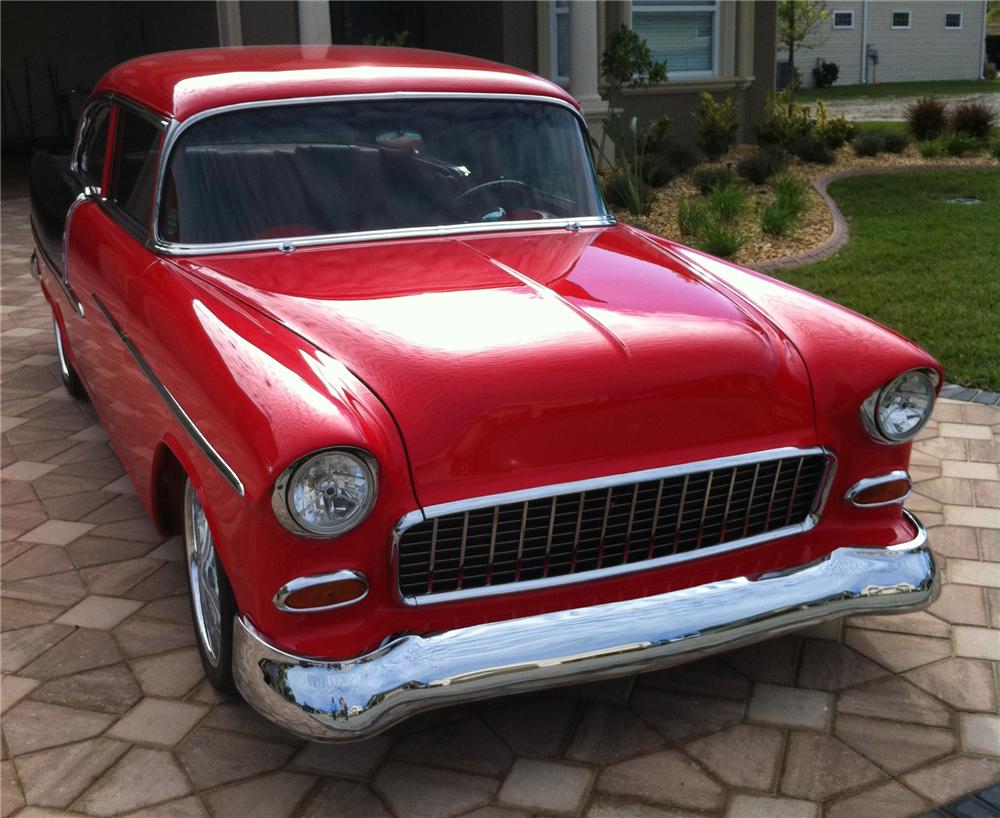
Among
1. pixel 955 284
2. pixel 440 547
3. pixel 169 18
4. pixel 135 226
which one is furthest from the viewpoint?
pixel 169 18

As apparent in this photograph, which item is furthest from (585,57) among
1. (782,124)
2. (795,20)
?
(795,20)

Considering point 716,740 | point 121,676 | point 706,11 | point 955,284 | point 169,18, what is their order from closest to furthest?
point 716,740
point 121,676
point 955,284
point 706,11
point 169,18

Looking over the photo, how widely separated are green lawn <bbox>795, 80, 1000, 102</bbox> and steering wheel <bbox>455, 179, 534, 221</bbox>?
84.0 ft

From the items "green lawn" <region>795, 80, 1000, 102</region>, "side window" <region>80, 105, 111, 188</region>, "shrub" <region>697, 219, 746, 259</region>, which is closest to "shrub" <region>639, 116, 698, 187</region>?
"shrub" <region>697, 219, 746, 259</region>

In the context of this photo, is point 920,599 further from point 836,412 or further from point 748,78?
point 748,78

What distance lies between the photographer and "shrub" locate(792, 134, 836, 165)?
1219 centimetres

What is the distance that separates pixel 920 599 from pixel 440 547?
1.29m

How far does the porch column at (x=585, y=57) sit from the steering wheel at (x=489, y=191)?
7.92m

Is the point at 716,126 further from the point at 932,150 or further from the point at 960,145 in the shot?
the point at 960,145

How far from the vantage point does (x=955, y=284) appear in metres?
7.32

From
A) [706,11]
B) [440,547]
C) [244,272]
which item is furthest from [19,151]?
[440,547]

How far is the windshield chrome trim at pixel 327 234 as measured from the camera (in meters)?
3.30

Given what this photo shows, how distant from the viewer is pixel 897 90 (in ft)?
101

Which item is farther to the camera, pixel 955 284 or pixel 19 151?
pixel 19 151
